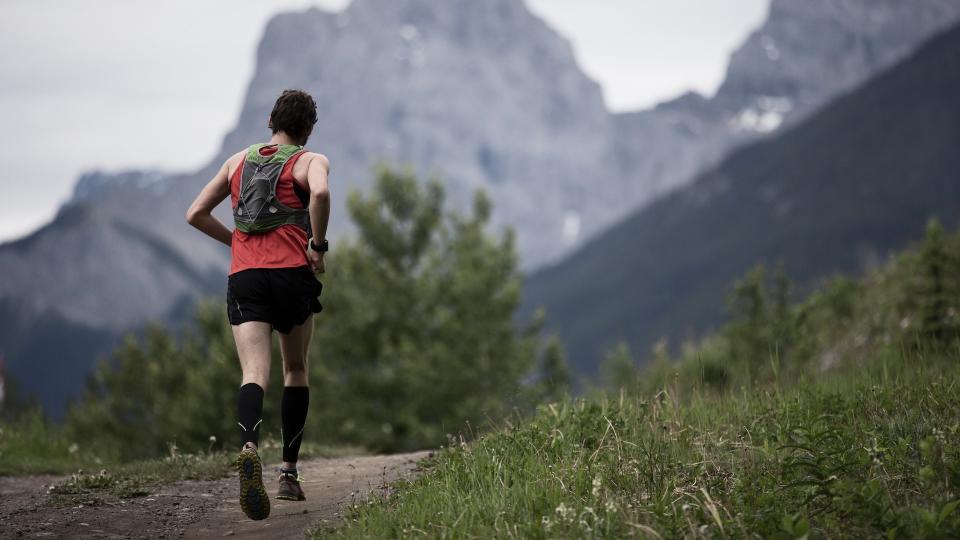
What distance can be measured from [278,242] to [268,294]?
0.32m

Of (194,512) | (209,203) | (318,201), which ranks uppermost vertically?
(209,203)

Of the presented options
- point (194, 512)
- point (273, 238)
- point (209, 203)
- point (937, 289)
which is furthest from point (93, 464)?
point (937, 289)

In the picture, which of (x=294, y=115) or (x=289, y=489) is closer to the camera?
(x=294, y=115)

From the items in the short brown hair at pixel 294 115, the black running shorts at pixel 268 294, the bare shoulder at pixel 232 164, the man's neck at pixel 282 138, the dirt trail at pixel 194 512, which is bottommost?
the dirt trail at pixel 194 512

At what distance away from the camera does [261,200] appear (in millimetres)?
5555

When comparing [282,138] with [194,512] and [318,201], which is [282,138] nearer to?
[318,201]

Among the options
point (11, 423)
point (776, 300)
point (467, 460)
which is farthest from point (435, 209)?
point (467, 460)

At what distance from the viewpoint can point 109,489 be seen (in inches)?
260

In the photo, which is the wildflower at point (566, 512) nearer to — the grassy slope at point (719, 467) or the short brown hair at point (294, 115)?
the grassy slope at point (719, 467)

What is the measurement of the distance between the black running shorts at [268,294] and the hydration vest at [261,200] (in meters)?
0.28

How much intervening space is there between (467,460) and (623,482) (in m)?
1.24

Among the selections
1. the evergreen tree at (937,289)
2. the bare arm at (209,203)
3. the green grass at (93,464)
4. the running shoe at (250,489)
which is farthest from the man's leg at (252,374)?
the evergreen tree at (937,289)

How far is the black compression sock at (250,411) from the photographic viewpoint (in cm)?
532

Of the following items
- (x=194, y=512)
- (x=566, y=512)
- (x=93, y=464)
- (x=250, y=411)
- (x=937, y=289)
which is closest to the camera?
(x=566, y=512)
